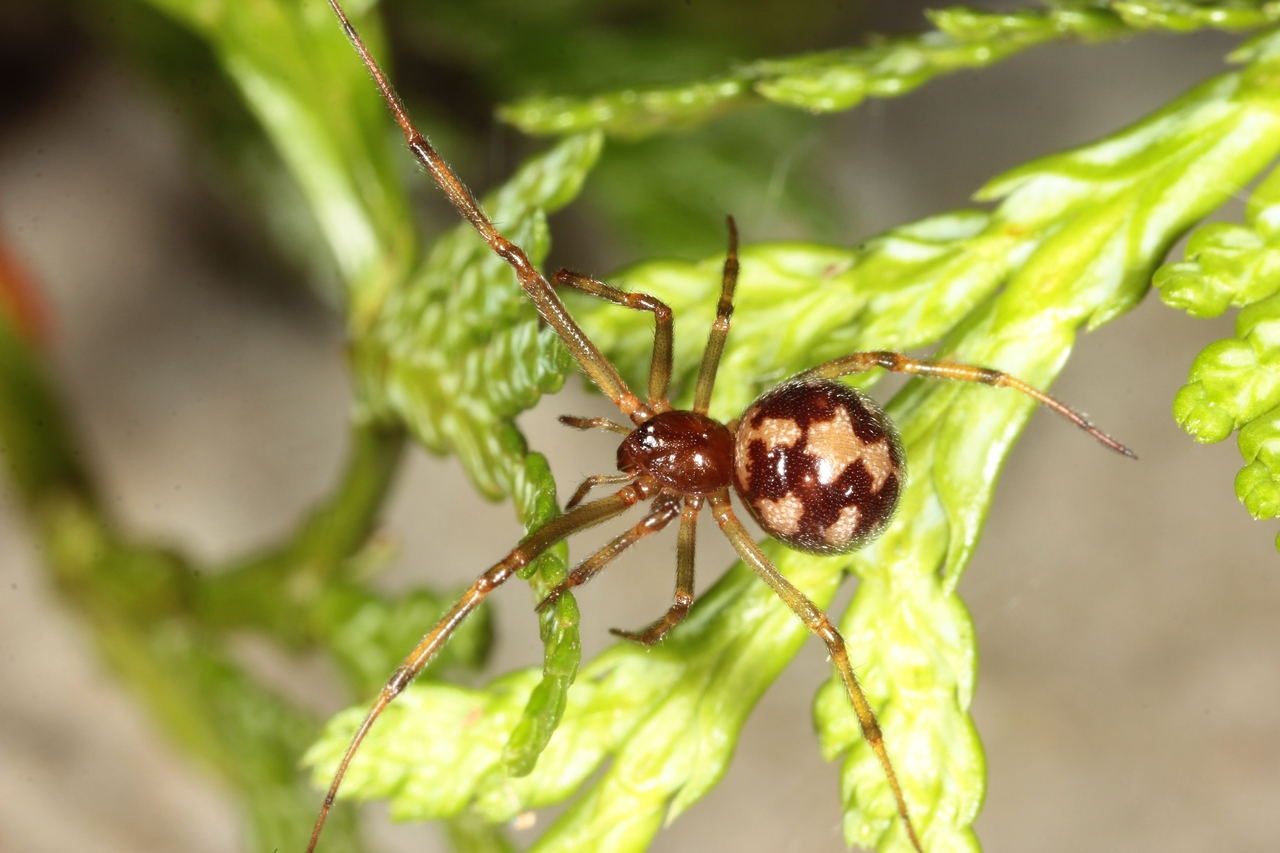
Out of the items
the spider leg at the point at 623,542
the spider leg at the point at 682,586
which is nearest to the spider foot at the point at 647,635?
the spider leg at the point at 682,586

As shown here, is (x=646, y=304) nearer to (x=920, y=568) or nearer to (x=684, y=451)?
(x=684, y=451)

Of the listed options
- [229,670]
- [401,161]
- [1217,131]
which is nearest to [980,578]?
[1217,131]

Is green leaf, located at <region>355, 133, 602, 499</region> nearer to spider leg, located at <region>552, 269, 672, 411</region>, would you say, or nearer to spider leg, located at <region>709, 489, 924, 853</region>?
spider leg, located at <region>552, 269, 672, 411</region>

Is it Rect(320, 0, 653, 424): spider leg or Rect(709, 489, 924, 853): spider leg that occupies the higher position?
Rect(320, 0, 653, 424): spider leg

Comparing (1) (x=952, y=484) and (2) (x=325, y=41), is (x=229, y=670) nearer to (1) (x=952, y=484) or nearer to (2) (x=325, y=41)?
(2) (x=325, y=41)

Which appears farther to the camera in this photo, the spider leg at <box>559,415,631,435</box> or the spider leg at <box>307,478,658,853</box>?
the spider leg at <box>559,415,631,435</box>

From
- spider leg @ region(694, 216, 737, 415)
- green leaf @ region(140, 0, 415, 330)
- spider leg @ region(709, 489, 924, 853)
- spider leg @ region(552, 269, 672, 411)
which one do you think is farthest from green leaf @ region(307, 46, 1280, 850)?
green leaf @ region(140, 0, 415, 330)

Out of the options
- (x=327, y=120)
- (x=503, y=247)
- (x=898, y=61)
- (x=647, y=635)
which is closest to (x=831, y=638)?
(x=647, y=635)
